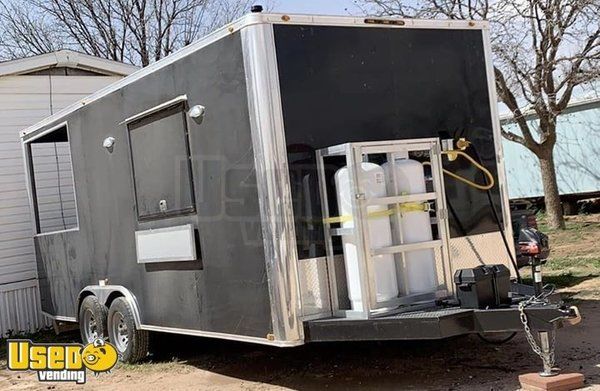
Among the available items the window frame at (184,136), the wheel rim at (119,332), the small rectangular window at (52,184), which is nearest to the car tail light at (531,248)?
the window frame at (184,136)

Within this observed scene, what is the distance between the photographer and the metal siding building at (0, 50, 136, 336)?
10625mm

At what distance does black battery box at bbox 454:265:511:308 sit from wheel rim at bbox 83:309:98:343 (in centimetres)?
443

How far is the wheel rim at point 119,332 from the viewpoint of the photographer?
24.8ft

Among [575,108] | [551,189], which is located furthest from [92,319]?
[575,108]

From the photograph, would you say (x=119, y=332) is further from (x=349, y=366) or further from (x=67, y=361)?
(x=349, y=366)

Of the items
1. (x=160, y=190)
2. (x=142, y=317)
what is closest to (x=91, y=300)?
(x=142, y=317)

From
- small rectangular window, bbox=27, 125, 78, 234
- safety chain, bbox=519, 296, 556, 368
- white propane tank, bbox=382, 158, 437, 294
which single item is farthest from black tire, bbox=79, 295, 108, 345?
safety chain, bbox=519, 296, 556, 368

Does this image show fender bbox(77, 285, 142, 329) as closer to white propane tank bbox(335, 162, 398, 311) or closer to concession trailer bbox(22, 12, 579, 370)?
concession trailer bbox(22, 12, 579, 370)

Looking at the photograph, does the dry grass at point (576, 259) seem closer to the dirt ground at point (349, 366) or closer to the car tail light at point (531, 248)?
the dirt ground at point (349, 366)

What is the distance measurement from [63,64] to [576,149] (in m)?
12.3

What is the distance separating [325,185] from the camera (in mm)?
5527

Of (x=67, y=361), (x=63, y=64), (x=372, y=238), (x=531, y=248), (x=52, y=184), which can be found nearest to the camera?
(x=372, y=238)

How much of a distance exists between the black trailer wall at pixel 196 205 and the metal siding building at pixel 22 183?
9.23 ft

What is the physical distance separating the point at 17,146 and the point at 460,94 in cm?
726
